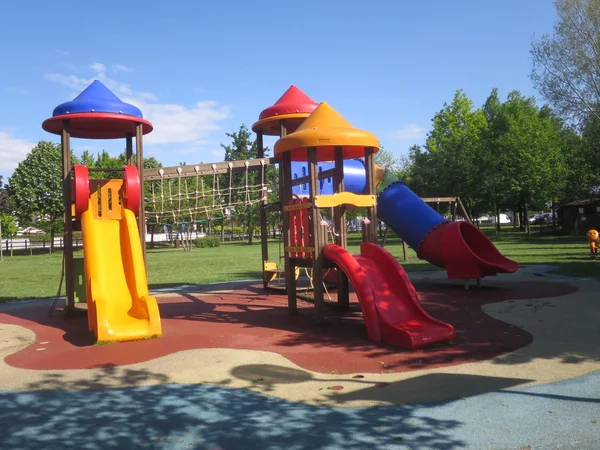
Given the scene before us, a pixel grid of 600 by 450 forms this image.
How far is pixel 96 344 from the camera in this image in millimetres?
8125

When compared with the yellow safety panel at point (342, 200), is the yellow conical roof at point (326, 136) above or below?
above

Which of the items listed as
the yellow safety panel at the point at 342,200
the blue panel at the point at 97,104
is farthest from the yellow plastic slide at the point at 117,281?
the yellow safety panel at the point at 342,200

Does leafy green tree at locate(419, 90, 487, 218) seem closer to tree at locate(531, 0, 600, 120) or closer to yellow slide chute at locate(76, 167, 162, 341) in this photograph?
tree at locate(531, 0, 600, 120)

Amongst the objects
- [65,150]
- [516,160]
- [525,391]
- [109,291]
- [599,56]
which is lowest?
[525,391]

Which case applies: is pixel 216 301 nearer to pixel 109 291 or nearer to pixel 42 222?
pixel 109 291

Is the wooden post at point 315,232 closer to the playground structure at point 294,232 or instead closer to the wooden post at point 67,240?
the playground structure at point 294,232

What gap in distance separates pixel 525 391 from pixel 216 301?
8768 millimetres

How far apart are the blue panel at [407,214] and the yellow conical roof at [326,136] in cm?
506

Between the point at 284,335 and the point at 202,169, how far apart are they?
659cm

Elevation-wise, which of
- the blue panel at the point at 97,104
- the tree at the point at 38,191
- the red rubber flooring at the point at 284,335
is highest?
the tree at the point at 38,191

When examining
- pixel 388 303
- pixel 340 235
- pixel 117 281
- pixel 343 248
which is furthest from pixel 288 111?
pixel 388 303

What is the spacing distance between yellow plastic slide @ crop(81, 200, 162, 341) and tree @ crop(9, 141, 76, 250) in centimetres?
4291

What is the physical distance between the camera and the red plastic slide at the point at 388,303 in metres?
7.38

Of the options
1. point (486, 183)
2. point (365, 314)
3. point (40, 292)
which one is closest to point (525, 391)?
point (365, 314)
